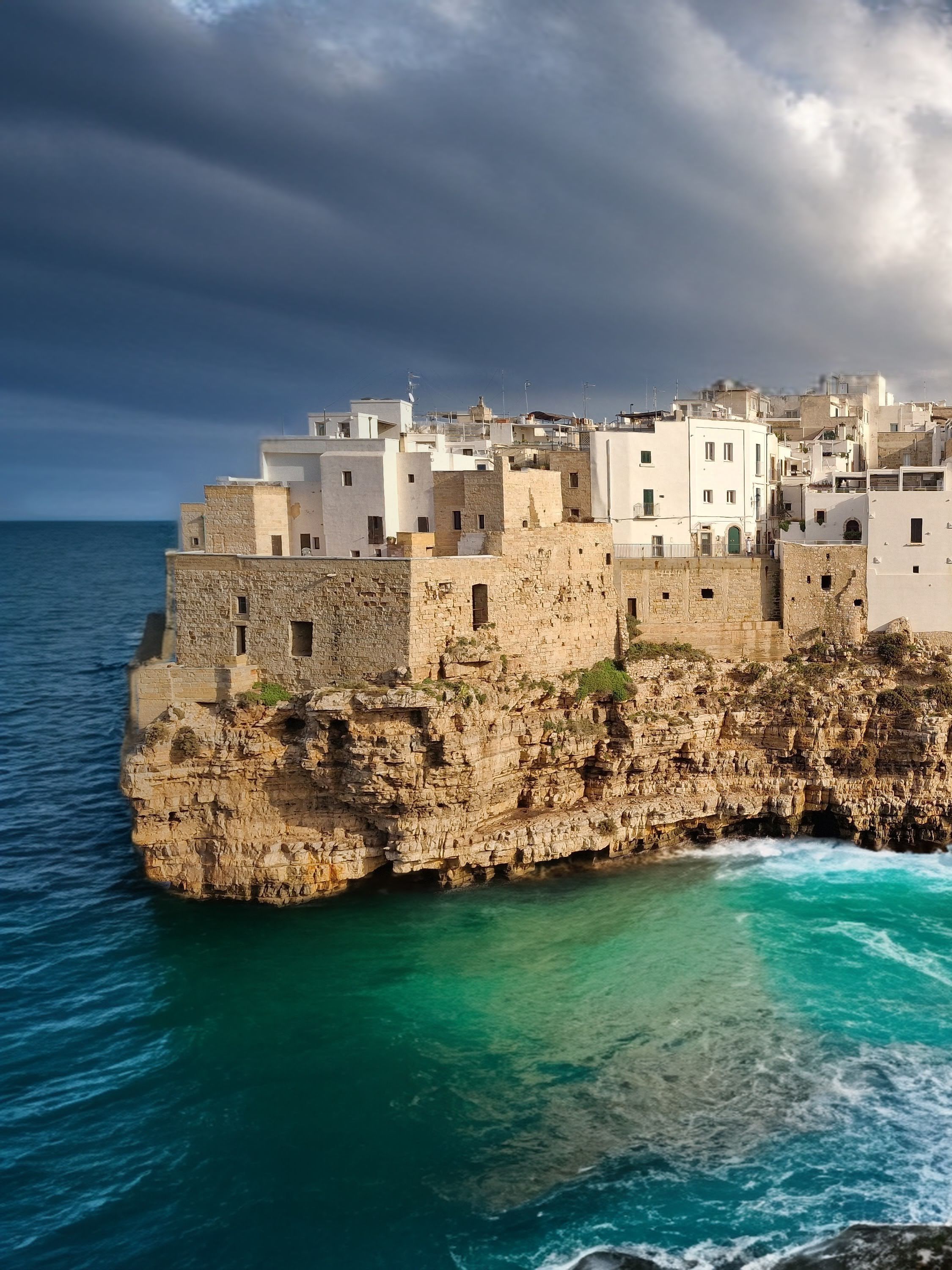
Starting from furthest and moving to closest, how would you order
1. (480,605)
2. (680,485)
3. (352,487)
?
(680,485)
(352,487)
(480,605)

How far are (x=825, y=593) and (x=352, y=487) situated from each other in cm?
1667

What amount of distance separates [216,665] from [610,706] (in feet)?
40.5

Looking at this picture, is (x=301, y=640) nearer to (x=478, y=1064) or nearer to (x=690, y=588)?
(x=478, y=1064)

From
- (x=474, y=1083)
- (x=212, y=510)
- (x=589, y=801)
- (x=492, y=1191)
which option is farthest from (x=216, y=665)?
(x=492, y=1191)

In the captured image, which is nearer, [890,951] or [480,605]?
[890,951]

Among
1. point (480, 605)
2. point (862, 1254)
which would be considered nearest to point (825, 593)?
point (480, 605)

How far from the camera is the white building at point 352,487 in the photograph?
33.2 meters

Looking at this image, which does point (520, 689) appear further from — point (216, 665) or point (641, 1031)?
point (641, 1031)

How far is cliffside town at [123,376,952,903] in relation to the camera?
93.8ft

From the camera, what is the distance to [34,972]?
25188mm

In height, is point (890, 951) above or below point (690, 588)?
below

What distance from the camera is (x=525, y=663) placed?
3119cm

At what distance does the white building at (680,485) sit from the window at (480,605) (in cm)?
770

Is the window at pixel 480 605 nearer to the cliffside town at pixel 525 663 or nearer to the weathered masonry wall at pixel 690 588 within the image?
the cliffside town at pixel 525 663
